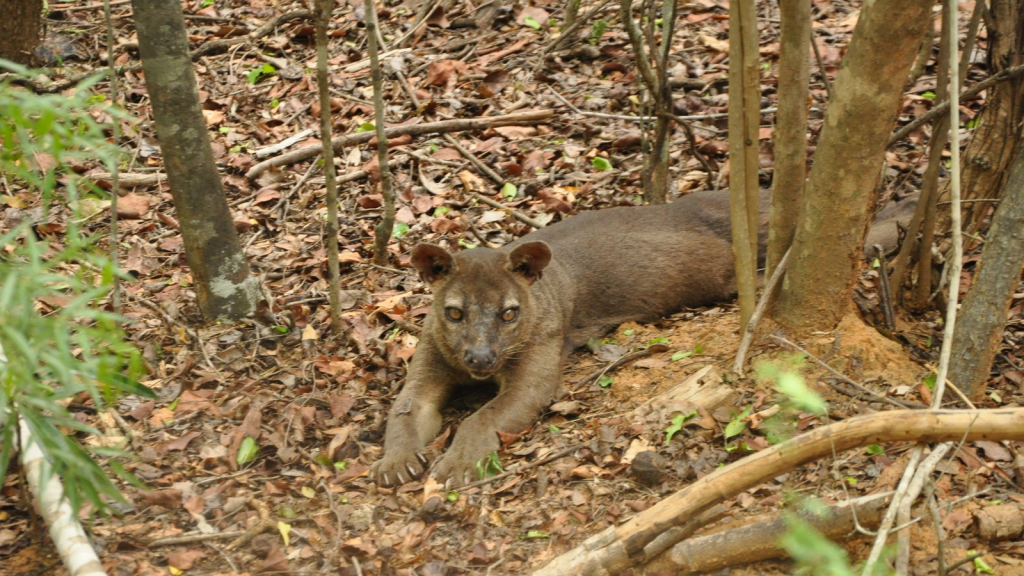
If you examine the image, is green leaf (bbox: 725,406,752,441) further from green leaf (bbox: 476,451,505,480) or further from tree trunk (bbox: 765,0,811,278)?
green leaf (bbox: 476,451,505,480)

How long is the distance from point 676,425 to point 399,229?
12.4 ft

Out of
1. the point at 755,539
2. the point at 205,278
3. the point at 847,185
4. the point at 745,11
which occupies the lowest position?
the point at 755,539

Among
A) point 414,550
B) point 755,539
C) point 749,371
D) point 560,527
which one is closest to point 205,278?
point 414,550

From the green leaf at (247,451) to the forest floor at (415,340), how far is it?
0.04 m

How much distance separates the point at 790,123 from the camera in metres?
4.97

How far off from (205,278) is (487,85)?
4318 millimetres

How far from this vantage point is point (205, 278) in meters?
6.43

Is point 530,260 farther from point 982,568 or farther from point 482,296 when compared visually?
point 982,568

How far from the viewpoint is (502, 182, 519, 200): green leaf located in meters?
8.35

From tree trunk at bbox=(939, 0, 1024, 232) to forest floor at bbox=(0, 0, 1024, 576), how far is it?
2.57ft

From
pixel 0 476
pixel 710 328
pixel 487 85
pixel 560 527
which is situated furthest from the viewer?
pixel 487 85

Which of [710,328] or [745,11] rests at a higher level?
[745,11]

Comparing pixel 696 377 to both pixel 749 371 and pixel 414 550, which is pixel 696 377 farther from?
pixel 414 550

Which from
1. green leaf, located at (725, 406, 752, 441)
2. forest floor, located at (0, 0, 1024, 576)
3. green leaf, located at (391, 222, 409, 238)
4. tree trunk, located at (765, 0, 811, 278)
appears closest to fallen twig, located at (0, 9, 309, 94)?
forest floor, located at (0, 0, 1024, 576)
